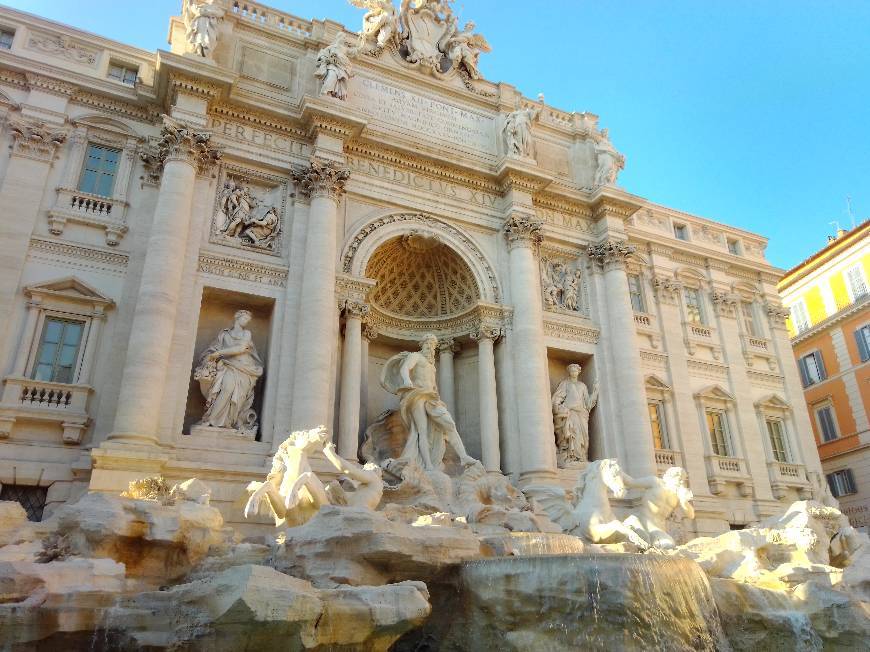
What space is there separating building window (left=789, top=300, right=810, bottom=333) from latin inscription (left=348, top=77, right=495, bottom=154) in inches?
698

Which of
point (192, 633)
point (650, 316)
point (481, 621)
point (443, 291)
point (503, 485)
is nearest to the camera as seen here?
point (192, 633)

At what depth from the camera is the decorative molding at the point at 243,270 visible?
14703 mm

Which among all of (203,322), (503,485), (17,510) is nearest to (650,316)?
(503,485)

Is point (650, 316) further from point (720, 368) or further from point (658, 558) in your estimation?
point (658, 558)

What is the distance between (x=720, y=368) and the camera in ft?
69.2

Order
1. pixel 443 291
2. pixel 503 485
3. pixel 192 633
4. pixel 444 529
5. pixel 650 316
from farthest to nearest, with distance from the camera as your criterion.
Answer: pixel 650 316, pixel 443 291, pixel 503 485, pixel 444 529, pixel 192 633

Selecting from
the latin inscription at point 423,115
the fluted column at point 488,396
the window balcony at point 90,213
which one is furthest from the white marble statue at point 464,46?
the window balcony at point 90,213

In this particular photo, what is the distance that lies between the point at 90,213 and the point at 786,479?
801 inches

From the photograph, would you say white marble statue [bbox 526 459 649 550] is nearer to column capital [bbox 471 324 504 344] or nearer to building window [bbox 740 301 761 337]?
column capital [bbox 471 324 504 344]

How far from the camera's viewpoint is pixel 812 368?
2838 centimetres

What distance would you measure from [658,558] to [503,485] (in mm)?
6245

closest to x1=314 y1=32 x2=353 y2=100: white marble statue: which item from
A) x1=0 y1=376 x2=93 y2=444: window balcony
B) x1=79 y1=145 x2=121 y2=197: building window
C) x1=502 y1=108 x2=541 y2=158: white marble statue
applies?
x1=502 y1=108 x2=541 y2=158: white marble statue

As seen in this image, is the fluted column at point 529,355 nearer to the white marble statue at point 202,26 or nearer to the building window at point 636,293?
the building window at point 636,293

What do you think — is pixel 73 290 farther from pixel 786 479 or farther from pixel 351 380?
pixel 786 479
